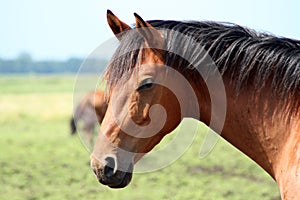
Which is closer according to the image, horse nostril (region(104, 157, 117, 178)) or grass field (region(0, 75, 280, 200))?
horse nostril (region(104, 157, 117, 178))

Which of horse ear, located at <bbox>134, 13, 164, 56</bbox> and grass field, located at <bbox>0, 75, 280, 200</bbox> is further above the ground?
horse ear, located at <bbox>134, 13, 164, 56</bbox>

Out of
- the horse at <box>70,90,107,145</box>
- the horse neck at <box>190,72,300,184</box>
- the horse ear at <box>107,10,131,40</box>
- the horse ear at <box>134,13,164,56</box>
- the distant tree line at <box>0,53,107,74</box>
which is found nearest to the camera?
the horse neck at <box>190,72,300,184</box>

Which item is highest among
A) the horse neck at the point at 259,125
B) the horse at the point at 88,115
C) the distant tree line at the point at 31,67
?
the horse neck at the point at 259,125

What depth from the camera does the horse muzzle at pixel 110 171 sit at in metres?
3.63

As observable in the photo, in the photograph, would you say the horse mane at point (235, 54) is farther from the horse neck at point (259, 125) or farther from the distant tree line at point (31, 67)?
the distant tree line at point (31, 67)

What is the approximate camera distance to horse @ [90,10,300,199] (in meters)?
3.45

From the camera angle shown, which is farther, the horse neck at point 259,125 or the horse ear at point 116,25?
the horse ear at point 116,25

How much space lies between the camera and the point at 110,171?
3.63 metres

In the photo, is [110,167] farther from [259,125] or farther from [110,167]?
[259,125]

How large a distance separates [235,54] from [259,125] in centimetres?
42

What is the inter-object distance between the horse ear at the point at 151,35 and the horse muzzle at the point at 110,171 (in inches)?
27.4

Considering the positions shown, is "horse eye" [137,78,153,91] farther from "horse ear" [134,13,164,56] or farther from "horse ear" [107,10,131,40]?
"horse ear" [107,10,131,40]

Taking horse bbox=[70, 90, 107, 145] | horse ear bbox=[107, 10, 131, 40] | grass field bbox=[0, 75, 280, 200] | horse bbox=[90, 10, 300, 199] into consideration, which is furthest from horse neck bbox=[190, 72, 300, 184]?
→ horse bbox=[70, 90, 107, 145]

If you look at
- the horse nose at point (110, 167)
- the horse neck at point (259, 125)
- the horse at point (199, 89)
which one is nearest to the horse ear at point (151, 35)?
the horse at point (199, 89)
